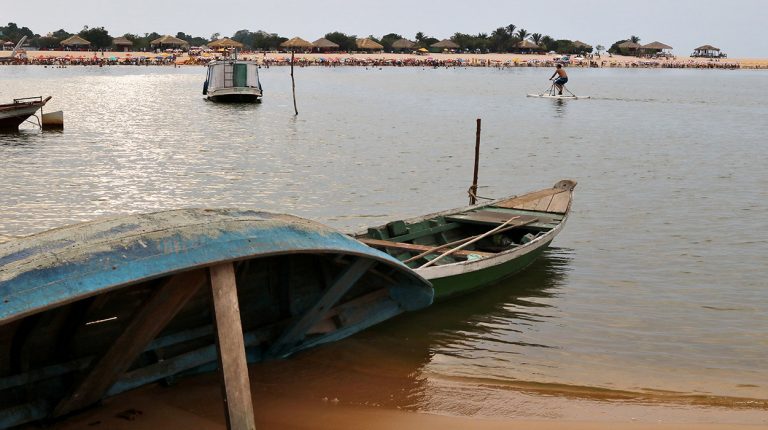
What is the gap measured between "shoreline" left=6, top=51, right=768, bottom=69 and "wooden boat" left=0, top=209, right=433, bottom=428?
11103cm

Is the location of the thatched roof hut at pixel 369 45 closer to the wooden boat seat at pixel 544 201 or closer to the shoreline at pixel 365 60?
the shoreline at pixel 365 60

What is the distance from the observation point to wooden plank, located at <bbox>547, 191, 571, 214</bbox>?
13.3m

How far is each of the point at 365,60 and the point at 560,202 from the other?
119490 millimetres

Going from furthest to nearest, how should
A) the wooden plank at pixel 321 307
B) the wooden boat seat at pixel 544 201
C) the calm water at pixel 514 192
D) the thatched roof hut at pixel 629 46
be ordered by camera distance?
the thatched roof hut at pixel 629 46
the wooden boat seat at pixel 544 201
the calm water at pixel 514 192
the wooden plank at pixel 321 307

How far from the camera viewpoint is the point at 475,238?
35.8ft

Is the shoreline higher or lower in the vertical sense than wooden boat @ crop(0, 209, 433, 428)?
higher

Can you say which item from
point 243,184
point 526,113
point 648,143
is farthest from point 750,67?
point 243,184

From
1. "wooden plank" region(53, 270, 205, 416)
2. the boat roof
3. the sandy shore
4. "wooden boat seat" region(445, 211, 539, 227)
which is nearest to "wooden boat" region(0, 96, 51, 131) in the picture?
"wooden boat seat" region(445, 211, 539, 227)

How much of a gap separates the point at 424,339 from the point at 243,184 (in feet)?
40.5

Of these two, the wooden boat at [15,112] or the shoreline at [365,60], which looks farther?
the shoreline at [365,60]

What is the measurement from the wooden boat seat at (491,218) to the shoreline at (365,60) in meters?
107

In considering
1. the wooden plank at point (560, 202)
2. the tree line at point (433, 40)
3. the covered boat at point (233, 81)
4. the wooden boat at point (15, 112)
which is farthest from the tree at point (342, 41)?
the wooden plank at point (560, 202)

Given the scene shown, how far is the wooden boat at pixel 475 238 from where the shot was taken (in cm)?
1004

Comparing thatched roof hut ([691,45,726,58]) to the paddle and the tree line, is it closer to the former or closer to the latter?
the tree line
